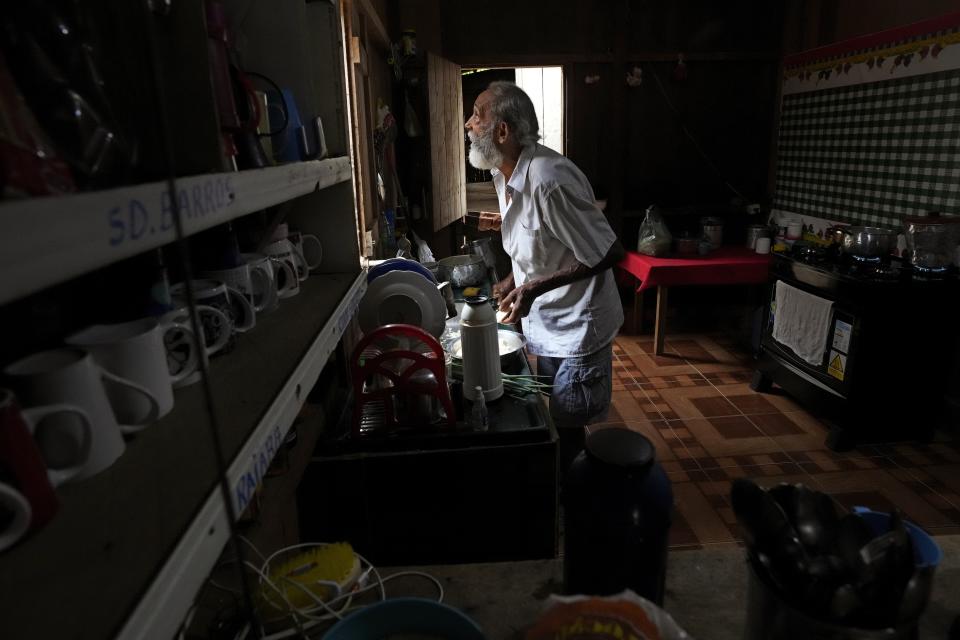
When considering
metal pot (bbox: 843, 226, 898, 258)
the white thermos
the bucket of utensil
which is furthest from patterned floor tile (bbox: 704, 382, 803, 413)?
the bucket of utensil

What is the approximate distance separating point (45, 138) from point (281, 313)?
0.63 m

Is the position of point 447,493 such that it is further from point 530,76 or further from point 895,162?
point 530,76

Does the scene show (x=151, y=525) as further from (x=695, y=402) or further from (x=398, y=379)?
(x=695, y=402)

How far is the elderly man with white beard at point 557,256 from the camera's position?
2129 millimetres

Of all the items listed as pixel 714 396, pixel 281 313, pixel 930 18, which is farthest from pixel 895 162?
pixel 281 313

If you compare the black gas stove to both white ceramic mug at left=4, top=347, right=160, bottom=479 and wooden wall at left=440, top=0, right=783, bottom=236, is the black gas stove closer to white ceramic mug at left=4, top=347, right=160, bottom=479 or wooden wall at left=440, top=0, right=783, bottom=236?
wooden wall at left=440, top=0, right=783, bottom=236

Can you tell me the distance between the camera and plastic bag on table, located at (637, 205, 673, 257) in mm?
4098

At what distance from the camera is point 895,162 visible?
3418mm

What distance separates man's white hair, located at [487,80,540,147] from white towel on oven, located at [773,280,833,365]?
5.93ft

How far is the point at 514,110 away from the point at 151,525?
200cm

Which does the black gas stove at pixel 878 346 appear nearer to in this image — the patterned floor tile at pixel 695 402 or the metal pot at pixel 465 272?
the patterned floor tile at pixel 695 402

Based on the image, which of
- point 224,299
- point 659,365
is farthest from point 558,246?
point 659,365

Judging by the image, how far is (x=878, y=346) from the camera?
108 inches

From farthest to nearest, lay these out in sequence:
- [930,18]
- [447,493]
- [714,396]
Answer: [714,396] < [930,18] < [447,493]
